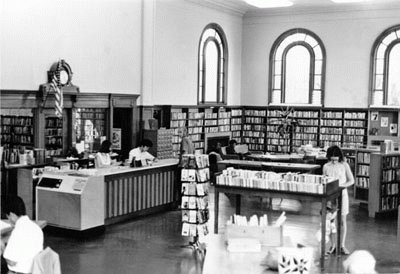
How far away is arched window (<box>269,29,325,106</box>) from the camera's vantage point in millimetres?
18547

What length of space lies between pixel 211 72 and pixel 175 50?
244 cm

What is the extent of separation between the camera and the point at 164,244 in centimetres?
902

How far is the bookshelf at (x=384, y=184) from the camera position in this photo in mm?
11586

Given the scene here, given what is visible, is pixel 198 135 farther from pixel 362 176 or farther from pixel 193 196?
pixel 193 196

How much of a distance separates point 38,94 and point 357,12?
10718 mm

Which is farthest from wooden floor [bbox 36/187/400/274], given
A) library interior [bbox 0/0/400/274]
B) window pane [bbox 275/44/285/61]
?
window pane [bbox 275/44/285/61]

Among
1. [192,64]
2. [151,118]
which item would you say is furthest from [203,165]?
[192,64]

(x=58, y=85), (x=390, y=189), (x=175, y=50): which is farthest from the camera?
(x=175, y=50)

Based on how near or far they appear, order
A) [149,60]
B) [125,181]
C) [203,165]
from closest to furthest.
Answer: [203,165] < [125,181] < [149,60]

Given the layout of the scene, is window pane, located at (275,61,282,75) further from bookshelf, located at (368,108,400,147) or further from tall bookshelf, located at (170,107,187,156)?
tall bookshelf, located at (170,107,187,156)

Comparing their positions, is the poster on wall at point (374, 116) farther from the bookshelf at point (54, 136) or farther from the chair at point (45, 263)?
the chair at point (45, 263)

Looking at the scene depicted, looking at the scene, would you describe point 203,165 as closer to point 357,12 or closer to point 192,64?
point 192,64

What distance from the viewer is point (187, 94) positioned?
55.2 ft

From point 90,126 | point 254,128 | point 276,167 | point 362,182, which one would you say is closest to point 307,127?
point 254,128
